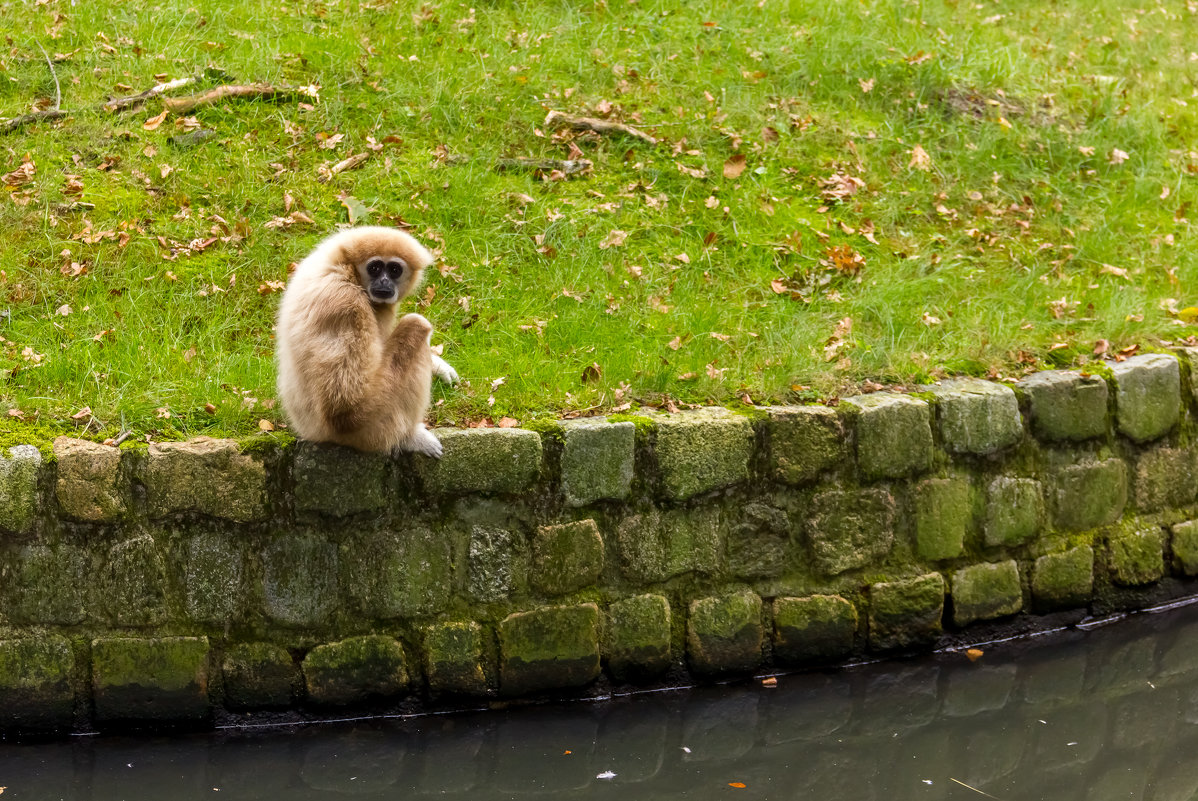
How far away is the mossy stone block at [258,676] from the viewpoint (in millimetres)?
4855

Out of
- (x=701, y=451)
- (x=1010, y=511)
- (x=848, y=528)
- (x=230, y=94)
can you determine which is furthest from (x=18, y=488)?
(x=1010, y=511)

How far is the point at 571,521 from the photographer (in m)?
5.11

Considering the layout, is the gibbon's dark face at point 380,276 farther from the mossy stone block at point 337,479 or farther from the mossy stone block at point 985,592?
the mossy stone block at point 985,592

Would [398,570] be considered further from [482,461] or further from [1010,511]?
[1010,511]

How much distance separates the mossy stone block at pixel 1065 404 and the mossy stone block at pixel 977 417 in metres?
0.14

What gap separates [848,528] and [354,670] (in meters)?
2.52

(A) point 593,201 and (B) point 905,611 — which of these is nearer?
(B) point 905,611

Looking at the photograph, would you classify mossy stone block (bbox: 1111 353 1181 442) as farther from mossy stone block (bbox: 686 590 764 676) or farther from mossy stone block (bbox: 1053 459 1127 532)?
mossy stone block (bbox: 686 590 764 676)

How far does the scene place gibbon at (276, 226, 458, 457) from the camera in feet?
14.6

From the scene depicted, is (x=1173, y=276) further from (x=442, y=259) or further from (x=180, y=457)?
(x=180, y=457)

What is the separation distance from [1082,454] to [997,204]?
105 inches

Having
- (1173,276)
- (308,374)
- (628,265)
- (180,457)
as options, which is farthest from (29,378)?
(1173,276)

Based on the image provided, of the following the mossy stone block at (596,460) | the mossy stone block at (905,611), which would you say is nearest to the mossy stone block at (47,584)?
A: the mossy stone block at (596,460)

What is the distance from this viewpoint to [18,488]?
15.1 ft
